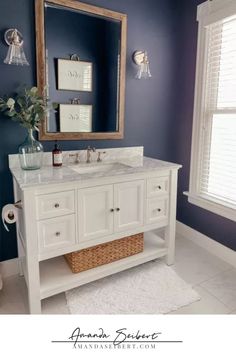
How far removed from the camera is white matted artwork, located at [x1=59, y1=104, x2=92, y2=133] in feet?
6.65

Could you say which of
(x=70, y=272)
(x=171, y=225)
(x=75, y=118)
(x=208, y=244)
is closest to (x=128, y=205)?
(x=171, y=225)

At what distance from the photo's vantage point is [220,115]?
7.39 feet

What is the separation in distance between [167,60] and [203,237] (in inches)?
72.7

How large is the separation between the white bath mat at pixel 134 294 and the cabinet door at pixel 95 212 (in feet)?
1.46

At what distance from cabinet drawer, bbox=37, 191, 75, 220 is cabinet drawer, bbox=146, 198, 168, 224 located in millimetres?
666

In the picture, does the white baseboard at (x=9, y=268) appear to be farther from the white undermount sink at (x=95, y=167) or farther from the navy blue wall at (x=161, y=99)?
the white undermount sink at (x=95, y=167)

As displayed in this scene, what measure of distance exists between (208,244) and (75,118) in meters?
1.74

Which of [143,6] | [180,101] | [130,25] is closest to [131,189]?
[180,101]

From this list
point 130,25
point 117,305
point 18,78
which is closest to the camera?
point 117,305

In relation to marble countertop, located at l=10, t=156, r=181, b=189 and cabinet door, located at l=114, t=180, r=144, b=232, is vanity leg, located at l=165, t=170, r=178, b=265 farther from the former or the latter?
cabinet door, located at l=114, t=180, r=144, b=232
